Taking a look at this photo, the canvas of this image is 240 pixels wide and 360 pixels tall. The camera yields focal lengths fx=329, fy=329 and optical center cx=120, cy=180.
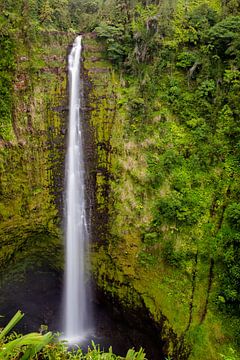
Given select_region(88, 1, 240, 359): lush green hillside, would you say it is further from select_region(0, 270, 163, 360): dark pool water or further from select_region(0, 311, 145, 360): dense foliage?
select_region(0, 311, 145, 360): dense foliage

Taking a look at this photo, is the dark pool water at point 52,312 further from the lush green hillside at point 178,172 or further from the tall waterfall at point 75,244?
the lush green hillside at point 178,172

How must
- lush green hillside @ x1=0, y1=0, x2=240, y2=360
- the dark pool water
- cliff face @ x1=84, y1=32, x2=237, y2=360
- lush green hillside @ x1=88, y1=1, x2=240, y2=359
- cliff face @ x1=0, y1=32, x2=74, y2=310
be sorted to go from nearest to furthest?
cliff face @ x1=84, y1=32, x2=237, y2=360
lush green hillside @ x1=88, y1=1, x2=240, y2=359
lush green hillside @ x1=0, y1=0, x2=240, y2=360
the dark pool water
cliff face @ x1=0, y1=32, x2=74, y2=310

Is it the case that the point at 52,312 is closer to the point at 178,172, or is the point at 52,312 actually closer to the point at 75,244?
the point at 75,244

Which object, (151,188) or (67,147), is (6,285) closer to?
(67,147)

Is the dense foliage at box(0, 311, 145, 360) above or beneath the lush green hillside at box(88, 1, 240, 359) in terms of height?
beneath

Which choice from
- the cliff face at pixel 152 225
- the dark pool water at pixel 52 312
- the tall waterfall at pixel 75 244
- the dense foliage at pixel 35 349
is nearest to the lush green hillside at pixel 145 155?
the cliff face at pixel 152 225

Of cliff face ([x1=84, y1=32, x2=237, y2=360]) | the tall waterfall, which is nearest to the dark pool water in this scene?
the tall waterfall

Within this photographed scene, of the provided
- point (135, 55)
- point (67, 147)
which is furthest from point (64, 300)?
point (135, 55)

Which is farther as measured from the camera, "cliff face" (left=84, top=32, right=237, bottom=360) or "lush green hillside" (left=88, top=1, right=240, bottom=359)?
"lush green hillside" (left=88, top=1, right=240, bottom=359)

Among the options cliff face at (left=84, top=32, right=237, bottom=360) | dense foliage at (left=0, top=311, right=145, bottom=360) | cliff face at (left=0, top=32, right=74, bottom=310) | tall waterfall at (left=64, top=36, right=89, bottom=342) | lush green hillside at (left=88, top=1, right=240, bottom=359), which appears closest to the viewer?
dense foliage at (left=0, top=311, right=145, bottom=360)

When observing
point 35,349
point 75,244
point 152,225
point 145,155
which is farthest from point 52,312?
point 35,349

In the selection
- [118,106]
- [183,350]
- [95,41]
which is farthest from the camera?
[95,41]
